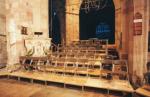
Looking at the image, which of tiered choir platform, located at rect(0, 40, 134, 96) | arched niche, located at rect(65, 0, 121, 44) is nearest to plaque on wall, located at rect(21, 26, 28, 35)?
tiered choir platform, located at rect(0, 40, 134, 96)

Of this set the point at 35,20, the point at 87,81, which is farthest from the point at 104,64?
the point at 35,20

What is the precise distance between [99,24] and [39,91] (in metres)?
16.6

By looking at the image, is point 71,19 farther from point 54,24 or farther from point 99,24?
point 99,24

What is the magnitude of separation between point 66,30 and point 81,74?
663cm

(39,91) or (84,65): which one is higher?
(84,65)

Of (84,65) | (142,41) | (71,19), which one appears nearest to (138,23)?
(142,41)

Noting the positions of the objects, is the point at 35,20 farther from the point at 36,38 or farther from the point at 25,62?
the point at 25,62

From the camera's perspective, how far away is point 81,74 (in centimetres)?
712

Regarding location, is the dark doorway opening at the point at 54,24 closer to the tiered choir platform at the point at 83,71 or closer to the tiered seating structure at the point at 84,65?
the tiered seating structure at the point at 84,65

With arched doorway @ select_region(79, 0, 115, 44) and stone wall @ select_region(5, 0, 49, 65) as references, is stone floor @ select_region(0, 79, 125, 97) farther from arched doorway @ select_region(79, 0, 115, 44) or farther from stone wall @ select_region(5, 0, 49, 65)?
arched doorway @ select_region(79, 0, 115, 44)

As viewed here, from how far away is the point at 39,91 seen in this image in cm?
567

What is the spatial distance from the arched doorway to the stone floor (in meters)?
11.3

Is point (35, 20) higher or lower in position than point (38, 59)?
higher

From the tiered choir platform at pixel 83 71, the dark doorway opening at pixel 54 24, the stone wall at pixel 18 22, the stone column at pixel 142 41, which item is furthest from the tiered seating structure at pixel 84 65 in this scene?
the dark doorway opening at pixel 54 24
